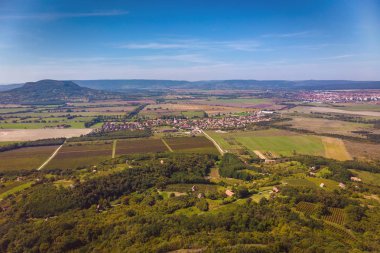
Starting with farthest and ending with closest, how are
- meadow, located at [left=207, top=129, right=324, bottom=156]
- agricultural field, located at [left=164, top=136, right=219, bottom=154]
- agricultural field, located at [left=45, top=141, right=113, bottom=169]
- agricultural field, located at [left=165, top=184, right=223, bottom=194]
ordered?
agricultural field, located at [left=164, top=136, right=219, bottom=154] → meadow, located at [left=207, top=129, right=324, bottom=156] → agricultural field, located at [left=45, top=141, right=113, bottom=169] → agricultural field, located at [left=165, top=184, right=223, bottom=194]

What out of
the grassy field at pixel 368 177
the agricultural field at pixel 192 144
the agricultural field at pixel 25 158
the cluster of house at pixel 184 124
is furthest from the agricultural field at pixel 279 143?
the agricultural field at pixel 25 158

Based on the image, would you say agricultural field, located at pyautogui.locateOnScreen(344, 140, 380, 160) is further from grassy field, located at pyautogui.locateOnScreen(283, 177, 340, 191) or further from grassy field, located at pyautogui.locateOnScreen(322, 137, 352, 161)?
grassy field, located at pyautogui.locateOnScreen(283, 177, 340, 191)

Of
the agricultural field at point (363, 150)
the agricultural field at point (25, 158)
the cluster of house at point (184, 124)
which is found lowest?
the agricultural field at point (25, 158)

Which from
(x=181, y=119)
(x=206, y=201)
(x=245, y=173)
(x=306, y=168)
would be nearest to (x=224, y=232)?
(x=206, y=201)

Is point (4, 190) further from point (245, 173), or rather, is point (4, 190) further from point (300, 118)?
point (300, 118)

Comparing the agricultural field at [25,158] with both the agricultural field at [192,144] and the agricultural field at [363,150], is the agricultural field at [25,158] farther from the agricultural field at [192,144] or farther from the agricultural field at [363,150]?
the agricultural field at [363,150]

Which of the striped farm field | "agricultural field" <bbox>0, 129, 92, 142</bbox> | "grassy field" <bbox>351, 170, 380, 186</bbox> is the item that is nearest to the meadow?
"grassy field" <bbox>351, 170, 380, 186</bbox>

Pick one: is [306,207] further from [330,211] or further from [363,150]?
[363,150]
